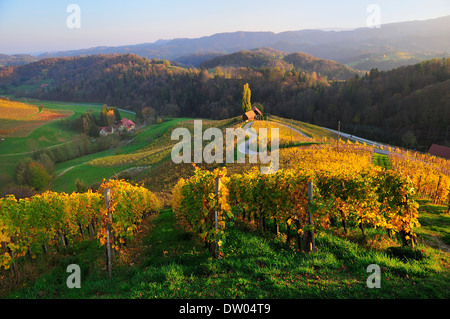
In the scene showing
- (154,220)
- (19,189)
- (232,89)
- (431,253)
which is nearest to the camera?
(431,253)

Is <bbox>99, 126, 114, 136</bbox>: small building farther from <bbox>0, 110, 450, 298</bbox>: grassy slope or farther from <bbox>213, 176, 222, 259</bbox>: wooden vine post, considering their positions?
Result: <bbox>213, 176, 222, 259</bbox>: wooden vine post

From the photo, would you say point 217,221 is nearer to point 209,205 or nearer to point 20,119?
point 209,205

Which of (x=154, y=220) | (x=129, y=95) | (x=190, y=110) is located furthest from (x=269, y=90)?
(x=154, y=220)

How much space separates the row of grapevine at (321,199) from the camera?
7168 mm

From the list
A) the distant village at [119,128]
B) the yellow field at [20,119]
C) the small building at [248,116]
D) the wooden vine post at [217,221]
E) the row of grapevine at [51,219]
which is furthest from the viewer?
the distant village at [119,128]

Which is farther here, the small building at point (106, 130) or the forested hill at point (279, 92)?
the small building at point (106, 130)

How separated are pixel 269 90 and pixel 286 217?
398 ft

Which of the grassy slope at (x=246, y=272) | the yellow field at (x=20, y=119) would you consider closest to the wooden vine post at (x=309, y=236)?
the grassy slope at (x=246, y=272)

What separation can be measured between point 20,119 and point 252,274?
99.9 meters

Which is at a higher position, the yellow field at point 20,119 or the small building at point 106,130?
the yellow field at point 20,119

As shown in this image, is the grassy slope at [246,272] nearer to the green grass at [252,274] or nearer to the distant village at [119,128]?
the green grass at [252,274]

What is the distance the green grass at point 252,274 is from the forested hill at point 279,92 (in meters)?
63.3

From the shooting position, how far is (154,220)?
14.3 meters

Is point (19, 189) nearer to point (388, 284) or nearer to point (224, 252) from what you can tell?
point (224, 252)
